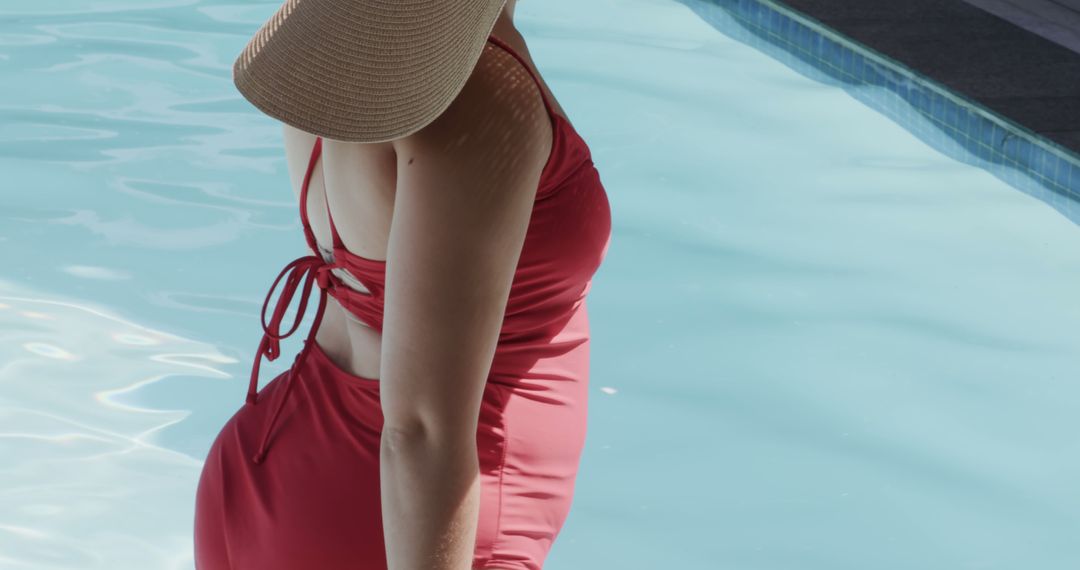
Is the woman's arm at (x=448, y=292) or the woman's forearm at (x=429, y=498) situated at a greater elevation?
the woman's arm at (x=448, y=292)

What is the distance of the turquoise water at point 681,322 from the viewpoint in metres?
3.43

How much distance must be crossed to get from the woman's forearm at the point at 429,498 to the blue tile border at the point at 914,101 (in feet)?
13.7

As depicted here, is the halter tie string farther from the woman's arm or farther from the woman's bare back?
the woman's arm

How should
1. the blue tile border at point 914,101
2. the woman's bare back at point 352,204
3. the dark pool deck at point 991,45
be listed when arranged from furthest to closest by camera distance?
the dark pool deck at point 991,45, the blue tile border at point 914,101, the woman's bare back at point 352,204

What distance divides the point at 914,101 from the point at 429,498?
4886 millimetres

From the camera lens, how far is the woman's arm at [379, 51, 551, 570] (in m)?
1.09

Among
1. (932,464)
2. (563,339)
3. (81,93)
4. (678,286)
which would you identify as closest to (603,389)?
(678,286)

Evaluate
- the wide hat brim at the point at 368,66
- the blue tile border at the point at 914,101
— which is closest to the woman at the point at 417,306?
the wide hat brim at the point at 368,66

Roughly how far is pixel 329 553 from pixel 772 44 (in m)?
5.66

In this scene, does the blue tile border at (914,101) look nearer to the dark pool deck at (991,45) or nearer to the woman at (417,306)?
the dark pool deck at (991,45)

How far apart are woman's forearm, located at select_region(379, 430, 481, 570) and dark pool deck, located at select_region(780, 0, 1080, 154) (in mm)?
4182

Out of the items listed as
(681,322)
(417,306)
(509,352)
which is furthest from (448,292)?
(681,322)

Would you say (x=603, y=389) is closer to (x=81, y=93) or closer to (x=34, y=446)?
(x=34, y=446)

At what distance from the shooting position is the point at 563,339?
1.47 meters
